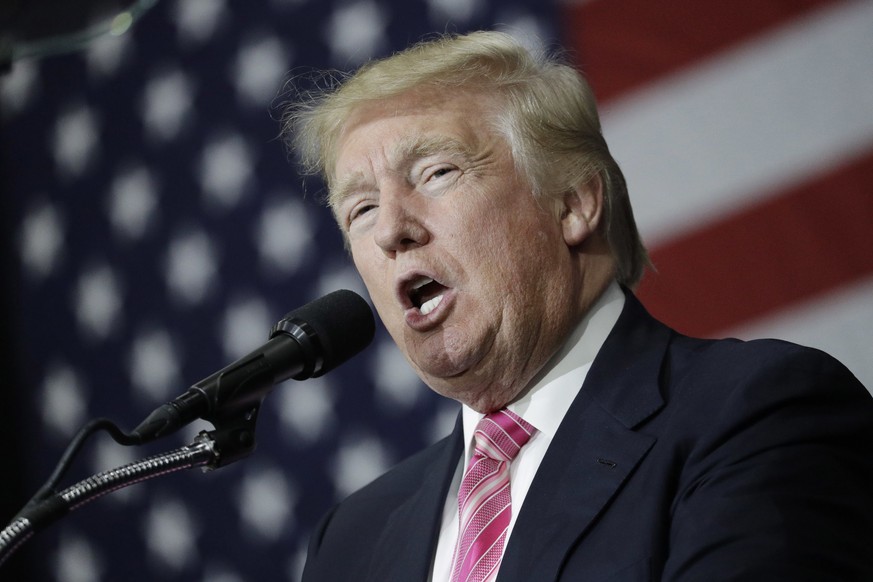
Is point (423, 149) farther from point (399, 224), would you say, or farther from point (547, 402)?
point (547, 402)

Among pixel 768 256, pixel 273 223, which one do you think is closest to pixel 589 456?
pixel 768 256

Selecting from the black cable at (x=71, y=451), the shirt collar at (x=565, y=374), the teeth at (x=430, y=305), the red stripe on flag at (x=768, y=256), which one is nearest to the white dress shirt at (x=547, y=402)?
the shirt collar at (x=565, y=374)

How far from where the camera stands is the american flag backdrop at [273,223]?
84.2 inches

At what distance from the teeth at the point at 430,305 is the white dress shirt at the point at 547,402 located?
21 centimetres

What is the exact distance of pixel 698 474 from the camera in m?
1.36

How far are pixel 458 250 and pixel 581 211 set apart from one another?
26 centimetres

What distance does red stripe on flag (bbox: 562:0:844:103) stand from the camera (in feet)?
7.23

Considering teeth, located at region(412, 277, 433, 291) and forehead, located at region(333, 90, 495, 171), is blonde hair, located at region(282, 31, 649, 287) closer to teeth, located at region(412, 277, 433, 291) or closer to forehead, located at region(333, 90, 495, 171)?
forehead, located at region(333, 90, 495, 171)

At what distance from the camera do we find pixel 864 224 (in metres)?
2.09

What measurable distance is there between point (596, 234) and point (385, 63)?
1.51ft

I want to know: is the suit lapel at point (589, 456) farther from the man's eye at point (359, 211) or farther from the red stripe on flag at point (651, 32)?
the red stripe on flag at point (651, 32)

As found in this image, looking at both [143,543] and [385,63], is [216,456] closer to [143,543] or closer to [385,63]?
[385,63]

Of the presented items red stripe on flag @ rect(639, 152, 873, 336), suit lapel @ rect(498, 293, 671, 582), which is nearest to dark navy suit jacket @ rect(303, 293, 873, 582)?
suit lapel @ rect(498, 293, 671, 582)

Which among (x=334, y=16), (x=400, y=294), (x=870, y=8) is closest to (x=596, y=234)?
(x=400, y=294)
